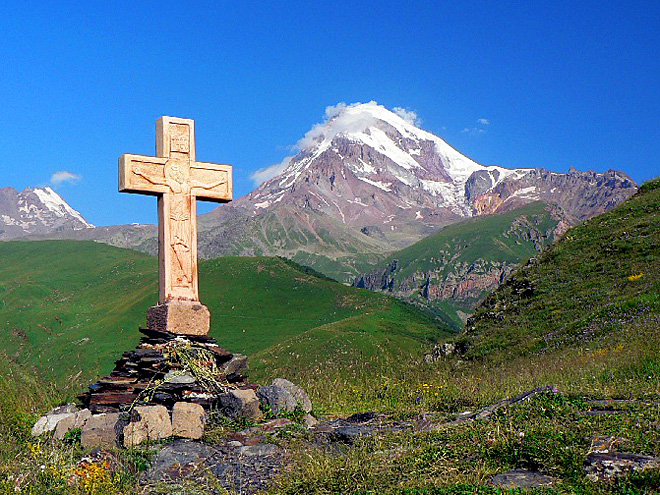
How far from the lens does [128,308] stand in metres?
56.8

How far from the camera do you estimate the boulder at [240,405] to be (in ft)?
36.8

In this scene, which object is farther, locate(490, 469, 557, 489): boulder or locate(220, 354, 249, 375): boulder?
locate(220, 354, 249, 375): boulder

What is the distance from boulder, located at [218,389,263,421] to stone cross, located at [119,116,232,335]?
250cm

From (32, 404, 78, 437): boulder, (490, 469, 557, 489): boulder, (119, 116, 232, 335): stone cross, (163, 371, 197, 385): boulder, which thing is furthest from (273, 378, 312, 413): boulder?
(490, 469, 557, 489): boulder

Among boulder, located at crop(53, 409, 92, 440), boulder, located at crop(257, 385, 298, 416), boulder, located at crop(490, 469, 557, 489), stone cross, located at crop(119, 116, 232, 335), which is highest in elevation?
stone cross, located at crop(119, 116, 232, 335)

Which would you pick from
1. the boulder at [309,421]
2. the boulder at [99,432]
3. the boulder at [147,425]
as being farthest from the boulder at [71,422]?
the boulder at [309,421]

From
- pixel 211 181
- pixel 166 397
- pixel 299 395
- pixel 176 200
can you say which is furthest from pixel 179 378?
pixel 211 181

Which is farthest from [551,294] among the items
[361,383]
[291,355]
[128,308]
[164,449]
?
[128,308]

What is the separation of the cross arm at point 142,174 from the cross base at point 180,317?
225cm

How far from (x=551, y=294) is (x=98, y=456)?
63.0 ft

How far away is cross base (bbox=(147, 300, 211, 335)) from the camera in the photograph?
13414mm

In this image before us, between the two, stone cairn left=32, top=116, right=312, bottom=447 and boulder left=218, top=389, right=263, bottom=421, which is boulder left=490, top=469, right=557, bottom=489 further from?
boulder left=218, top=389, right=263, bottom=421

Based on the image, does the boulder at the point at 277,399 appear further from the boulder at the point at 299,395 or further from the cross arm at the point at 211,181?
the cross arm at the point at 211,181

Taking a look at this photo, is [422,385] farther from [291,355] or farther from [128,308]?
[128,308]
